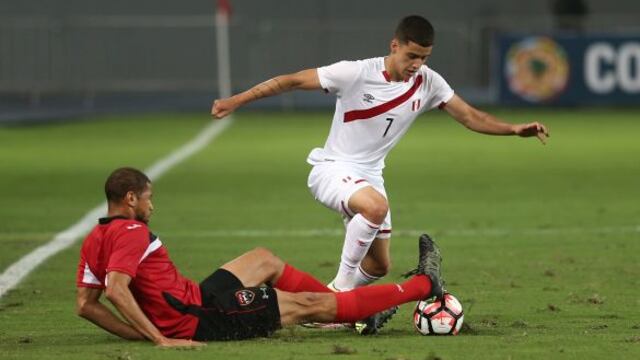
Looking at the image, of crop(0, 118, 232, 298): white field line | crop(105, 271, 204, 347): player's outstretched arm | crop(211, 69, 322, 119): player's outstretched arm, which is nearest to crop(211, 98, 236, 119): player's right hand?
crop(211, 69, 322, 119): player's outstretched arm

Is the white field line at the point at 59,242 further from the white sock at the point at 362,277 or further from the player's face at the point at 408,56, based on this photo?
the player's face at the point at 408,56

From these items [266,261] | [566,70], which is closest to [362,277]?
[266,261]

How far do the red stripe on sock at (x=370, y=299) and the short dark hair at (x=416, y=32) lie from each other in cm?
152

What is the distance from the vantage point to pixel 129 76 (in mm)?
38469

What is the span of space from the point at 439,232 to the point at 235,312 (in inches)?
244

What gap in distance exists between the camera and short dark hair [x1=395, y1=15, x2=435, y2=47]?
920 cm

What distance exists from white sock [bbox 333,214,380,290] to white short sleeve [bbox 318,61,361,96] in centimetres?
87

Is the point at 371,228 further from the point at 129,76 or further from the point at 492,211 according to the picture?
the point at 129,76

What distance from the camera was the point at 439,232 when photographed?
1427 centimetres

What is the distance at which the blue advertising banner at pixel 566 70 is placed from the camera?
32750mm

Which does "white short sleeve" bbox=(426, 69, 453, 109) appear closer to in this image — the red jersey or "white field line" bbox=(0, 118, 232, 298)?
the red jersey

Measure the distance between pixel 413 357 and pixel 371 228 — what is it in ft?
4.79

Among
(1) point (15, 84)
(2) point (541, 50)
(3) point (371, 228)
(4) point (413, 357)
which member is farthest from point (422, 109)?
(1) point (15, 84)

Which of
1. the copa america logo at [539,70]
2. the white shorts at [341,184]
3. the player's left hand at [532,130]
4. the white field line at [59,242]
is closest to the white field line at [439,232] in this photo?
the white field line at [59,242]
